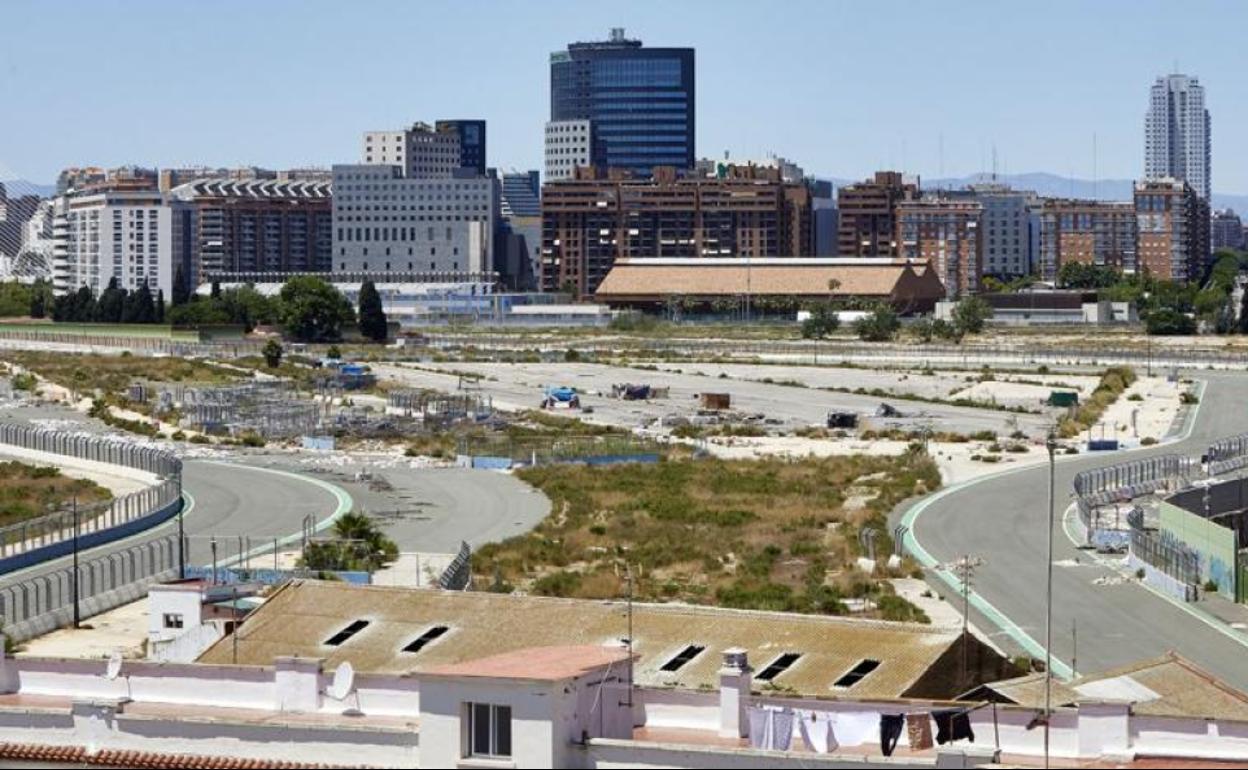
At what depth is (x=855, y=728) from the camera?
16.7 m

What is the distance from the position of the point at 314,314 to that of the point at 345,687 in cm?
13001

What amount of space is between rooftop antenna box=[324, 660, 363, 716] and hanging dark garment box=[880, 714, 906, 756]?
388 cm

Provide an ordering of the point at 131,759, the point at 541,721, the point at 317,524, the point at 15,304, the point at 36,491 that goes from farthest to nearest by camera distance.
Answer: the point at 15,304
the point at 36,491
the point at 317,524
the point at 131,759
the point at 541,721

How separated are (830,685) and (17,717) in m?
8.09

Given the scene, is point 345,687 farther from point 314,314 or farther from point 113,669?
point 314,314

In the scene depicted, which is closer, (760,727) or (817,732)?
(817,732)

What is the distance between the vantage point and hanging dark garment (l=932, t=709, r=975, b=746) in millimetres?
16594

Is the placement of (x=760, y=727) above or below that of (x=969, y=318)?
above

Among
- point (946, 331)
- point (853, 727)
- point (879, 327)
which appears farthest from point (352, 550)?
point (879, 327)

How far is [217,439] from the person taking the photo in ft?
248

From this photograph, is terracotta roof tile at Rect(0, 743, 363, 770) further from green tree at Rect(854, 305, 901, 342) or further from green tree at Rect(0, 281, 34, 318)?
green tree at Rect(0, 281, 34, 318)

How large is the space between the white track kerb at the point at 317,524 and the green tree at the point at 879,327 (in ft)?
306

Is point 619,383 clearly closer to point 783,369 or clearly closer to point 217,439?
point 783,369

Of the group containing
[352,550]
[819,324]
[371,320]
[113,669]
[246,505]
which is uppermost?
[113,669]
